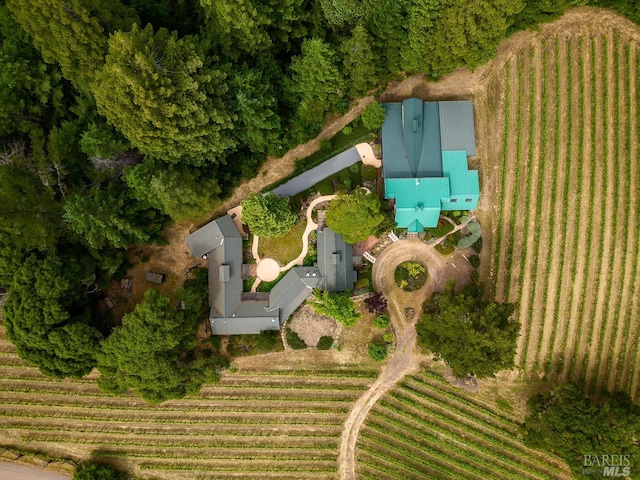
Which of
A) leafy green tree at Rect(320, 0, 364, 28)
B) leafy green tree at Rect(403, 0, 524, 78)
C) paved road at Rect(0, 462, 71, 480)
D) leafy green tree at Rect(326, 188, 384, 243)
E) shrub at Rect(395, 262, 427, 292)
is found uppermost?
leafy green tree at Rect(320, 0, 364, 28)

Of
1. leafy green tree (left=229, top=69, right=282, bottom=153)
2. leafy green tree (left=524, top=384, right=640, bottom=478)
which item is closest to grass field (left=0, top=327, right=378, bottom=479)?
leafy green tree (left=524, top=384, right=640, bottom=478)

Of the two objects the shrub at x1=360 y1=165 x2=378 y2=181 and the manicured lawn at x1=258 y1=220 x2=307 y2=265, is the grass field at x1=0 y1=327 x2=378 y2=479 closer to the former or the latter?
the manicured lawn at x1=258 y1=220 x2=307 y2=265

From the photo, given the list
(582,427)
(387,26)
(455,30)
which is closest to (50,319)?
(387,26)

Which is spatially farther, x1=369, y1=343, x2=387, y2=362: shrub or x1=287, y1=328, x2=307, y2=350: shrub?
x1=287, y1=328, x2=307, y2=350: shrub

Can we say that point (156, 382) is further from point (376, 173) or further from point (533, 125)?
point (533, 125)

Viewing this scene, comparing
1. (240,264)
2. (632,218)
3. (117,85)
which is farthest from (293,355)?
(632,218)

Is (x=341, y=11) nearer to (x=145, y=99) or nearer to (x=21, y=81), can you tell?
(x=145, y=99)
